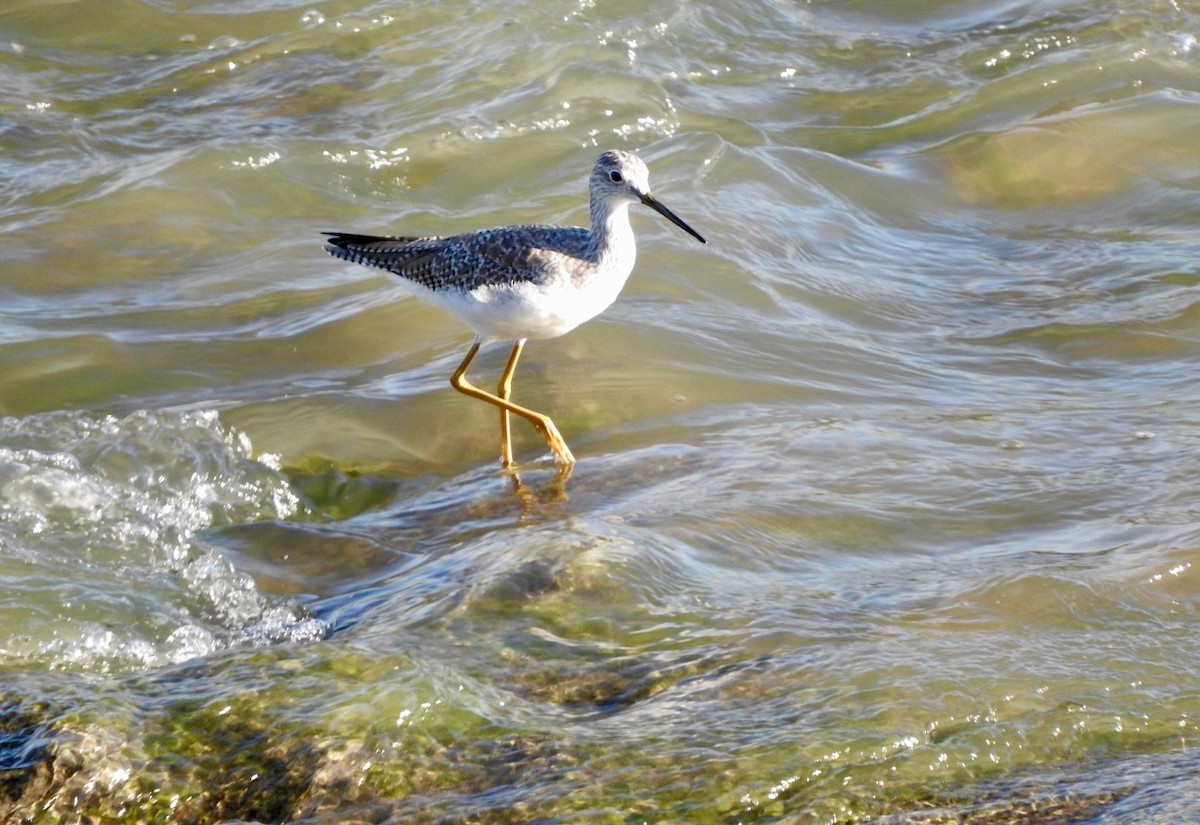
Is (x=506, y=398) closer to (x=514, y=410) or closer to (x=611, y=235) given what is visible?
(x=514, y=410)

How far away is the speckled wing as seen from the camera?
6695mm

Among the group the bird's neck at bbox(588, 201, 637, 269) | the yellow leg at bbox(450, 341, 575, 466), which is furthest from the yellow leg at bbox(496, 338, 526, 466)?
the bird's neck at bbox(588, 201, 637, 269)

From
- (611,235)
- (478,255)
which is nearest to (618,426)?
→ (611,235)

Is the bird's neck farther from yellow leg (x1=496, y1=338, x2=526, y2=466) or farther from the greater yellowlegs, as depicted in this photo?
yellow leg (x1=496, y1=338, x2=526, y2=466)

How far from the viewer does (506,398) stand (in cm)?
726

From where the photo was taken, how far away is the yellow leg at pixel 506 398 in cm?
692

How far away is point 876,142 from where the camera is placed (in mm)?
11164

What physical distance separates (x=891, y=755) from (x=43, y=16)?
1168cm

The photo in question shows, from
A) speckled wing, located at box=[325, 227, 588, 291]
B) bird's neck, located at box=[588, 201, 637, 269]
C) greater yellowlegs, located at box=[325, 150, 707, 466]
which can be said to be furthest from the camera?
bird's neck, located at box=[588, 201, 637, 269]

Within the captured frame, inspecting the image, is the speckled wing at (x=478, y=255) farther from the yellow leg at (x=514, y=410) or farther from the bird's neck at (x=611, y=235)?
the yellow leg at (x=514, y=410)

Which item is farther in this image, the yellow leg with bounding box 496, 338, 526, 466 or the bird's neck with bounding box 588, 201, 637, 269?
the yellow leg with bounding box 496, 338, 526, 466

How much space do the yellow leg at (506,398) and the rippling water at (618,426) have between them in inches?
3.7

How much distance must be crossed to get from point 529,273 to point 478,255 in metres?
0.35

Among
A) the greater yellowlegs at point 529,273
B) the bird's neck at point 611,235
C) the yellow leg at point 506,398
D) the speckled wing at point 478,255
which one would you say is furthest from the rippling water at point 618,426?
the bird's neck at point 611,235
